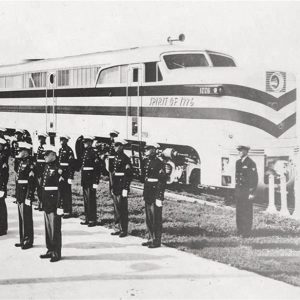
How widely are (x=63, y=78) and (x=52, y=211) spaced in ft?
30.2

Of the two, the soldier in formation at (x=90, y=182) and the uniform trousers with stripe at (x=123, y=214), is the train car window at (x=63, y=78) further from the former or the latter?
the uniform trousers with stripe at (x=123, y=214)

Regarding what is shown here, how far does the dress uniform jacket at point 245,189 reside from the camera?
842 cm

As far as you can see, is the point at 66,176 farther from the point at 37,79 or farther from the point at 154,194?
the point at 37,79

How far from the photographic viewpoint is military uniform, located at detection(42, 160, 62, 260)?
281 inches

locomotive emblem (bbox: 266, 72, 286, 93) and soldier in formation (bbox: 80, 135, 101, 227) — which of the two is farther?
locomotive emblem (bbox: 266, 72, 286, 93)

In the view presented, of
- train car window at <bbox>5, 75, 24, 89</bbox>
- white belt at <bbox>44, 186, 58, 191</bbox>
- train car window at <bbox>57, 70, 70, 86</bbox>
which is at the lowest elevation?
white belt at <bbox>44, 186, 58, 191</bbox>

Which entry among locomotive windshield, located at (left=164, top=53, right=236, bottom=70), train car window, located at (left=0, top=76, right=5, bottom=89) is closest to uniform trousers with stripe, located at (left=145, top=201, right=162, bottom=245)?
locomotive windshield, located at (left=164, top=53, right=236, bottom=70)

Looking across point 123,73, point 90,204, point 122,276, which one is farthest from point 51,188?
point 123,73

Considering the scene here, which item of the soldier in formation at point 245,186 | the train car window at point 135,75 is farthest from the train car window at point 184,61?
the soldier in formation at point 245,186

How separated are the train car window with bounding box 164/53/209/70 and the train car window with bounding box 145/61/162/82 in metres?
0.29

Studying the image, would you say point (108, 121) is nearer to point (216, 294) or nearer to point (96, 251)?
point (96, 251)

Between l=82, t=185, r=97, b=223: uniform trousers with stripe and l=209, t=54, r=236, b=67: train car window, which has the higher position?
l=209, t=54, r=236, b=67: train car window

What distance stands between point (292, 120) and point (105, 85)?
5.15m

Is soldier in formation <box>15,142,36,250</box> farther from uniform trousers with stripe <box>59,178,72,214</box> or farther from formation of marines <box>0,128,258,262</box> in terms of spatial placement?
uniform trousers with stripe <box>59,178,72,214</box>
